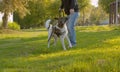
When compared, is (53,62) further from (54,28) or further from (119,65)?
(54,28)

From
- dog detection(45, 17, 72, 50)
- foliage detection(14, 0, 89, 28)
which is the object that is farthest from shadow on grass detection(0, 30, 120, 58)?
foliage detection(14, 0, 89, 28)

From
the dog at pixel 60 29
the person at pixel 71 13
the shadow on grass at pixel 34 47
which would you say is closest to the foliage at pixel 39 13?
the shadow on grass at pixel 34 47

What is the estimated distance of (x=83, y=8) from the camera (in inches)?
2990

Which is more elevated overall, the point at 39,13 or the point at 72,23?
the point at 72,23

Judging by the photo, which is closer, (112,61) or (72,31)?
(112,61)

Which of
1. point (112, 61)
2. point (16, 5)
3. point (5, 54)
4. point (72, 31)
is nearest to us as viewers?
point (112, 61)

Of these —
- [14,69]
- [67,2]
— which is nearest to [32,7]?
[67,2]

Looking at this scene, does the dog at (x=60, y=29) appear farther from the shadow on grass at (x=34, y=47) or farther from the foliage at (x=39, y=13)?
the foliage at (x=39, y=13)

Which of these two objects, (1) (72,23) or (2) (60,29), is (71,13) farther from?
(2) (60,29)

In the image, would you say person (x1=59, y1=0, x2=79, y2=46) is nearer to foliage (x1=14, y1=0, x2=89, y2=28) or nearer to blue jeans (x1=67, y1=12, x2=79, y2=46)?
blue jeans (x1=67, y1=12, x2=79, y2=46)

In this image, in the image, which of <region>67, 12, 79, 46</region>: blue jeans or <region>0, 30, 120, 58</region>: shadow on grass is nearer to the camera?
<region>0, 30, 120, 58</region>: shadow on grass

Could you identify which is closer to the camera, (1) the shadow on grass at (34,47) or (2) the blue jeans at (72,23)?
(1) the shadow on grass at (34,47)

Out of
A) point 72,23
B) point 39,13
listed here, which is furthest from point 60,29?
point 39,13

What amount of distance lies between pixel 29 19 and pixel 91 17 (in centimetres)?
3527
